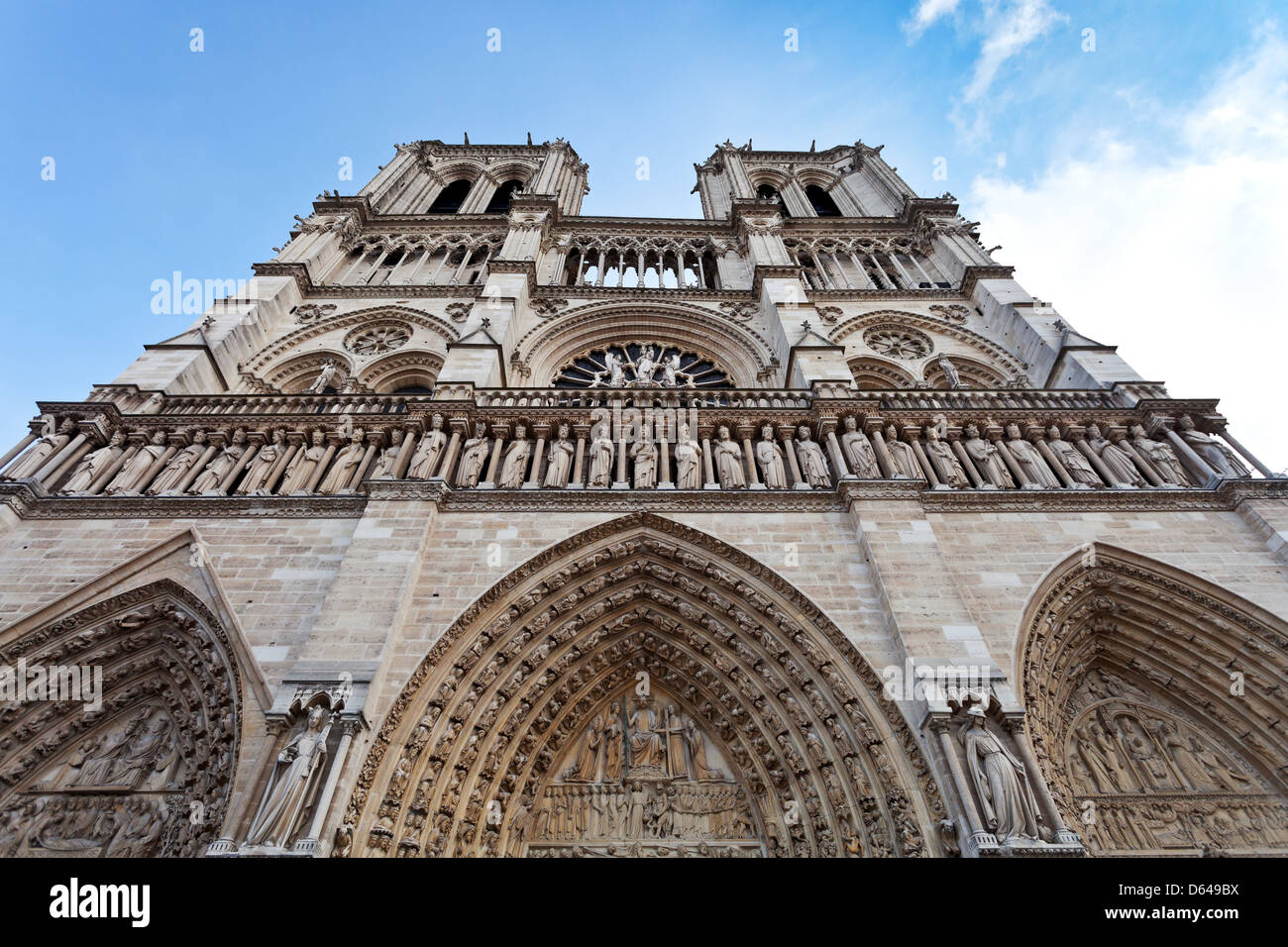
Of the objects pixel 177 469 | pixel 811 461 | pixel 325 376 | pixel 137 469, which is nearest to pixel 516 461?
pixel 811 461

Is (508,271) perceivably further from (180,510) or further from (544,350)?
(180,510)

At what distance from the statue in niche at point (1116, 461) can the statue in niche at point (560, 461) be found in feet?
21.6

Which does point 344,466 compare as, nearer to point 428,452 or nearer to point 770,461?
point 428,452

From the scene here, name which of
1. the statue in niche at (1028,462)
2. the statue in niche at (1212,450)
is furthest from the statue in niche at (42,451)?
the statue in niche at (1212,450)

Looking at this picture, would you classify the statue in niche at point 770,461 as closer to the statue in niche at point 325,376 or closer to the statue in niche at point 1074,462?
the statue in niche at point 1074,462

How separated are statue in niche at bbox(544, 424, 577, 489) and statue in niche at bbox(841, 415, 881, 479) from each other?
3.43 meters

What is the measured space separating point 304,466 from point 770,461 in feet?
19.0

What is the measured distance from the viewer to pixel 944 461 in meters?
8.55

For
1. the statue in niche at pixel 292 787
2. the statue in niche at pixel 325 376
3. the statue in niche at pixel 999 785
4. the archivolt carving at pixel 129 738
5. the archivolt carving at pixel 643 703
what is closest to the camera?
the statue in niche at pixel 292 787

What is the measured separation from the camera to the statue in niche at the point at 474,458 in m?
8.20

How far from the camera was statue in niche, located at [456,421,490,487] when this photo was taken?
8203mm
